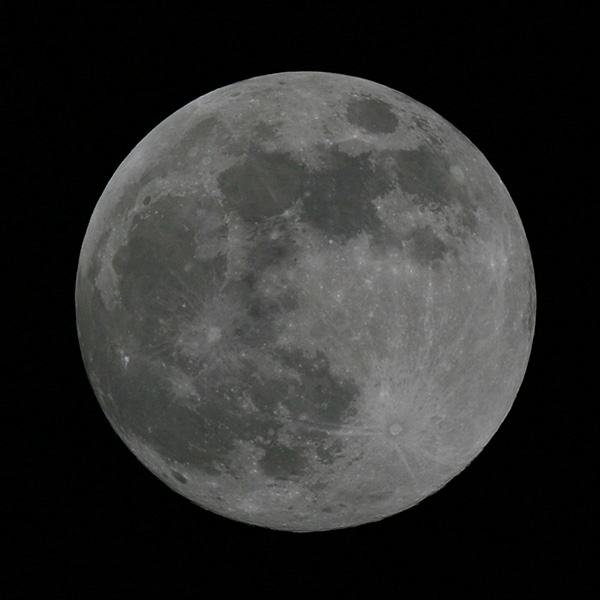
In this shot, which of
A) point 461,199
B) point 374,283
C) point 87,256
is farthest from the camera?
point 87,256

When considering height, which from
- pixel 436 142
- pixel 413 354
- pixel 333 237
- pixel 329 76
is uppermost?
pixel 329 76

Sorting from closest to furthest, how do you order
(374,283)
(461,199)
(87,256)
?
1. (374,283)
2. (461,199)
3. (87,256)

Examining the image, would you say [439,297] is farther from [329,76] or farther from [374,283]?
[329,76]

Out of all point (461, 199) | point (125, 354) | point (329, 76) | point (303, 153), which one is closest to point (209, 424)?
point (125, 354)

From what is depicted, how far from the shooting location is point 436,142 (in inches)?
215

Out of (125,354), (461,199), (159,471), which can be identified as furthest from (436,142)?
(159,471)

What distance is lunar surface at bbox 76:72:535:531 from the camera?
195 inches

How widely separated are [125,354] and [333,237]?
4.54 ft

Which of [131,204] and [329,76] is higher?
[329,76]

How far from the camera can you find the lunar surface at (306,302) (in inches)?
195

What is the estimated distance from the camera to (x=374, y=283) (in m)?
4.94

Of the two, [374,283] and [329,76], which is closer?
[374,283]

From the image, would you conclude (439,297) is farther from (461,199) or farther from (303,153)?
(303,153)

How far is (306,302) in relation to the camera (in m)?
4.89
